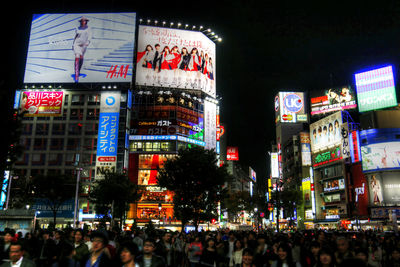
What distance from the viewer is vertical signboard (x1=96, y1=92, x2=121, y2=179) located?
63656 millimetres

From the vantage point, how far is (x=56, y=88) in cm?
7175

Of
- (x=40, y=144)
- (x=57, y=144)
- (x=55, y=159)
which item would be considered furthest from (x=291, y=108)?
(x=40, y=144)

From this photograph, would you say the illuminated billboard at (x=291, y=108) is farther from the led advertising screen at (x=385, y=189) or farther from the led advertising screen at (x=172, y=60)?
the led advertising screen at (x=385, y=189)

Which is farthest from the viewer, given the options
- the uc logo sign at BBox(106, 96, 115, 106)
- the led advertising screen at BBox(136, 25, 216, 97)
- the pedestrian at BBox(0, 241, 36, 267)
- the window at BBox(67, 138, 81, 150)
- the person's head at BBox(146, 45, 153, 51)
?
the person's head at BBox(146, 45, 153, 51)

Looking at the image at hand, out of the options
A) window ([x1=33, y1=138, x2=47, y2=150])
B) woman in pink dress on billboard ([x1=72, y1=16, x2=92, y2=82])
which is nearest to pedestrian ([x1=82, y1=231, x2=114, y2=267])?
woman in pink dress on billboard ([x1=72, y1=16, x2=92, y2=82])

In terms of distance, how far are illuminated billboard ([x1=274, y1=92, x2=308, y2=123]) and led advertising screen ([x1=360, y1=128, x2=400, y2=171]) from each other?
142 feet

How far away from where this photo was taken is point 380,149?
61.9m

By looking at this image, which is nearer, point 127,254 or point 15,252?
point 127,254

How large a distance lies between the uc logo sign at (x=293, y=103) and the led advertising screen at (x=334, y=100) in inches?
787

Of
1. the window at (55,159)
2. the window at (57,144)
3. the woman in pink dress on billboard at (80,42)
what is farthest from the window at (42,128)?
the woman in pink dress on billboard at (80,42)

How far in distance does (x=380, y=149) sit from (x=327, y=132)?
15.2 m

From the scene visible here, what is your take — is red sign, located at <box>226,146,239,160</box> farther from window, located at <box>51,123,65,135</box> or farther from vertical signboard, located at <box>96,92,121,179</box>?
window, located at <box>51,123,65,135</box>

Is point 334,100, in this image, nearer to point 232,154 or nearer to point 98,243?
point 232,154

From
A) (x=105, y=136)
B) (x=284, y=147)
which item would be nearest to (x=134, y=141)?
(x=105, y=136)
